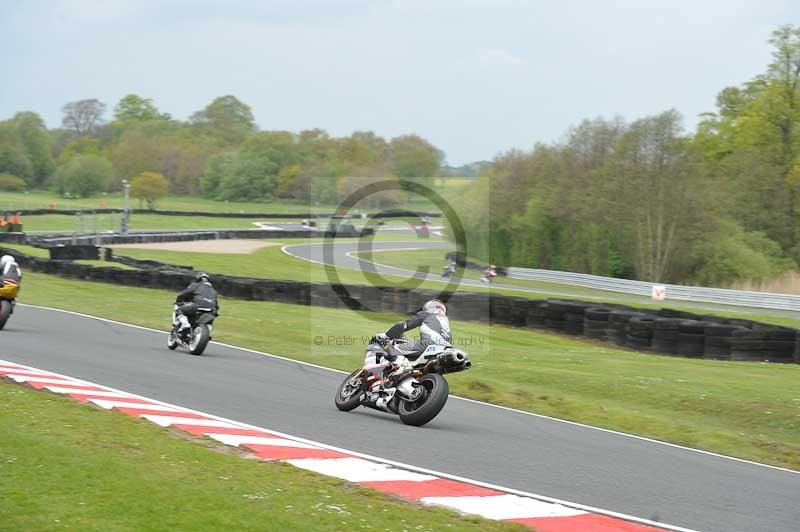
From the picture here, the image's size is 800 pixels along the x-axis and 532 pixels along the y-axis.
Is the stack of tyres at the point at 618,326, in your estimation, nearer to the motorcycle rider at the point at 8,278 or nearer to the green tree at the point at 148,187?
the motorcycle rider at the point at 8,278

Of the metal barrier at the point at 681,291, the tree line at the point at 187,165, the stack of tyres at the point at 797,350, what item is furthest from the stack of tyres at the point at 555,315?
the tree line at the point at 187,165

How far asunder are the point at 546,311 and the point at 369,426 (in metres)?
11.5

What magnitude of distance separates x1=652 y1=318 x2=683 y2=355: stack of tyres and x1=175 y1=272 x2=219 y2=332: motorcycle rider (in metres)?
8.89

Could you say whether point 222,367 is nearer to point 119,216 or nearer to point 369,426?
point 369,426

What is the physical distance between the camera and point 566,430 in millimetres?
11039

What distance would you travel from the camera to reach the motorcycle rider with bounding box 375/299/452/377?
10.4 metres

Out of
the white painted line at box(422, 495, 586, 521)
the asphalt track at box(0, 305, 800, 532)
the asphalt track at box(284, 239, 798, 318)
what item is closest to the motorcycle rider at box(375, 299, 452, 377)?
the asphalt track at box(0, 305, 800, 532)

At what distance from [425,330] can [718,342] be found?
9.66 meters

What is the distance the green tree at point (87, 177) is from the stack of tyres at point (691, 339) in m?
98.2

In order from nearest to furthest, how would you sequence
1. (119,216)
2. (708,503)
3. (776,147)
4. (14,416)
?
(708,503), (14,416), (776,147), (119,216)

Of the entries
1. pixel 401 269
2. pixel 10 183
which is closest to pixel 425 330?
pixel 401 269

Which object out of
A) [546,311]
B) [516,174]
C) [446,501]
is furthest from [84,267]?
[516,174]

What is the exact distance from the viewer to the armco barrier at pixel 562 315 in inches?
707

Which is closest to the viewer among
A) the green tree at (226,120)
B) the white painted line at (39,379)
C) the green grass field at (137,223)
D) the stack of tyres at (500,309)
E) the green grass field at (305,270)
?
the white painted line at (39,379)
